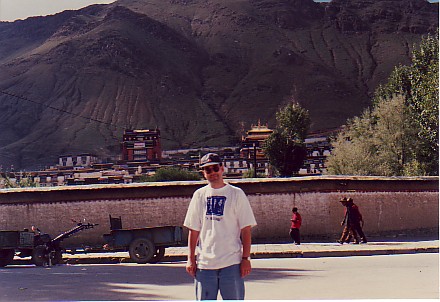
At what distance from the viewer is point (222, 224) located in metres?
5.75

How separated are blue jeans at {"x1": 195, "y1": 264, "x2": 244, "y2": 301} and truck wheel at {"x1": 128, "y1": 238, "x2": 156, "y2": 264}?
374 inches

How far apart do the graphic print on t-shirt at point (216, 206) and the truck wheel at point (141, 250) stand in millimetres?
9623

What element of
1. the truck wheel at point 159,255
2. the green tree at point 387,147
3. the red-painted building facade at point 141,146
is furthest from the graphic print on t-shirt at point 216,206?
the red-painted building facade at point 141,146

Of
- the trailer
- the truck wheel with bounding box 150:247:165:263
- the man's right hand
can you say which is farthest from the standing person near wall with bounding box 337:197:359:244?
the man's right hand

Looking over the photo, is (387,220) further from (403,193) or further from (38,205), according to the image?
(38,205)

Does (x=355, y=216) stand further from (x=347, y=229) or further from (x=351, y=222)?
(x=347, y=229)

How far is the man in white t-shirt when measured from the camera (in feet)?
18.8

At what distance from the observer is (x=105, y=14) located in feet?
483

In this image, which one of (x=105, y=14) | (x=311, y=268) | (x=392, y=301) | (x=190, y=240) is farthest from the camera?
(x=105, y=14)

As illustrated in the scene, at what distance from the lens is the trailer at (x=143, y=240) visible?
597 inches

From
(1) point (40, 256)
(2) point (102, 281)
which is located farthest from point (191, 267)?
(1) point (40, 256)

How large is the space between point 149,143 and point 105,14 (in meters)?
79.2

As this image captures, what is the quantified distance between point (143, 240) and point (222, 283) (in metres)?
9.66

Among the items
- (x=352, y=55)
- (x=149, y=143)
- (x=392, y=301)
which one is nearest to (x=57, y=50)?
(x=352, y=55)
